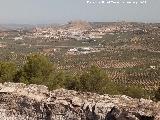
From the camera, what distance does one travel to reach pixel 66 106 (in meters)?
30.7

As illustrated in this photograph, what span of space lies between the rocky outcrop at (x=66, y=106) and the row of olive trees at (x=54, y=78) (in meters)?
11.7

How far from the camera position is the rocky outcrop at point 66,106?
27.9 metres

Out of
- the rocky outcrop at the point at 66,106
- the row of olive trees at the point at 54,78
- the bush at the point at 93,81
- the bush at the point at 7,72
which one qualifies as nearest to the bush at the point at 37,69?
the row of olive trees at the point at 54,78

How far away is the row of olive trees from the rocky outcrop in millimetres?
11745

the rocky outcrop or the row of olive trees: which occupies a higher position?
the rocky outcrop

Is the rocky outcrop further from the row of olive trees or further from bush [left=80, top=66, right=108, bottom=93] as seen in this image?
bush [left=80, top=66, right=108, bottom=93]

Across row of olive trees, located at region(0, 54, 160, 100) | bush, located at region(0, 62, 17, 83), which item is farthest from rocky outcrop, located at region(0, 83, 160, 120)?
bush, located at region(0, 62, 17, 83)

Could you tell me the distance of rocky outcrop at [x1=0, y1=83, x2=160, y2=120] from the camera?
2792 centimetres

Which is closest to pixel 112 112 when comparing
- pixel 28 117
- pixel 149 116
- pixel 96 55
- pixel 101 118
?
pixel 101 118

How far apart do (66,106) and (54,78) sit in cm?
1951

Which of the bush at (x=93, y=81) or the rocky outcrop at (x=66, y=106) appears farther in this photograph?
the bush at (x=93, y=81)

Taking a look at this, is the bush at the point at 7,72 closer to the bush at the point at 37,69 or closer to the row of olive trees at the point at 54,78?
the row of olive trees at the point at 54,78

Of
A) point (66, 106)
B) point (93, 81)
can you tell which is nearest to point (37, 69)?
point (93, 81)

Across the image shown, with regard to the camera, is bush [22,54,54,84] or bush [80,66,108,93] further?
bush [22,54,54,84]
